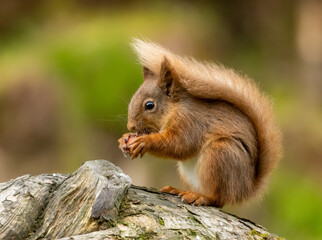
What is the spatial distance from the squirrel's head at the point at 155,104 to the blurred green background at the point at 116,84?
1697mm

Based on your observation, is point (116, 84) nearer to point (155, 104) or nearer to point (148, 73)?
point (148, 73)

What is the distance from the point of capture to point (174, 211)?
90.7 inches

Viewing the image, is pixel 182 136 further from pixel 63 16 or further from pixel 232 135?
pixel 63 16

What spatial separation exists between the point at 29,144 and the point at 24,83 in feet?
1.75

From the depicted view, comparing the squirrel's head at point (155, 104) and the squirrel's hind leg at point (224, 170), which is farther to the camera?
the squirrel's head at point (155, 104)

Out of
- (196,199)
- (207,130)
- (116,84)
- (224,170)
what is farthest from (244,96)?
(116,84)

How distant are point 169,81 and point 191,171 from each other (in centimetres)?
40

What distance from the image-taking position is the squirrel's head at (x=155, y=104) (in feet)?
9.50

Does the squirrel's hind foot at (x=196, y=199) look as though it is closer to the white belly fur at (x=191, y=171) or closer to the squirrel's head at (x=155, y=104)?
the white belly fur at (x=191, y=171)

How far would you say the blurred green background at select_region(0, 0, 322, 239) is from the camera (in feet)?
17.6

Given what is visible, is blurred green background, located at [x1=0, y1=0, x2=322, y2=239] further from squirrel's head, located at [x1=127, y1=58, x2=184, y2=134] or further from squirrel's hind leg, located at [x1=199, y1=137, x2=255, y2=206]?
squirrel's hind leg, located at [x1=199, y1=137, x2=255, y2=206]

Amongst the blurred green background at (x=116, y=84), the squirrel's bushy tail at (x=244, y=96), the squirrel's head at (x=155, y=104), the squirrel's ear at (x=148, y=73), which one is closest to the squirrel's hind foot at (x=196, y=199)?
the squirrel's bushy tail at (x=244, y=96)

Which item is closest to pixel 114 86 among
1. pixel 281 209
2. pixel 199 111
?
pixel 281 209

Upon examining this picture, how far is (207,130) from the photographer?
9.05 feet
